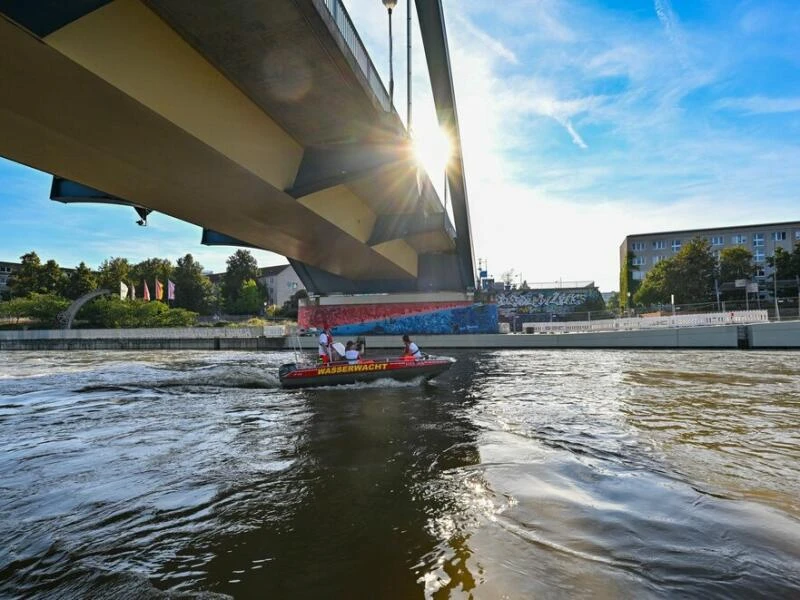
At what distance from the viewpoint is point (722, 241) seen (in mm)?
78188

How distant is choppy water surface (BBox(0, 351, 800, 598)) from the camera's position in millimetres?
3680

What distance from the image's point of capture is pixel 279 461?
700 cm

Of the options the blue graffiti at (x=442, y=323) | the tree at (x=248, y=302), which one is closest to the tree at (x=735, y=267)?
the blue graffiti at (x=442, y=323)

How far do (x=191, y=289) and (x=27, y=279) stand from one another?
23621 mm

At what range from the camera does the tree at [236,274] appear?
292 ft

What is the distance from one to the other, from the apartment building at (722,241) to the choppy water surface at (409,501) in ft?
251

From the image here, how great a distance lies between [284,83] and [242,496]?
9.10 m

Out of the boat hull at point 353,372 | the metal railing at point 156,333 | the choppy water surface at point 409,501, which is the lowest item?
the choppy water surface at point 409,501

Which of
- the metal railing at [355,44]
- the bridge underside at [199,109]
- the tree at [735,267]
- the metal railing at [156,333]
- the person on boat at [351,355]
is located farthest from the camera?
the tree at [735,267]

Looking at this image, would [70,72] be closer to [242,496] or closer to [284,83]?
[284,83]

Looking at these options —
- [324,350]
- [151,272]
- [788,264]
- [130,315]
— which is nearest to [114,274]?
[151,272]

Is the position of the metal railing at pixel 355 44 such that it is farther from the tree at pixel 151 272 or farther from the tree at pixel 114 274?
the tree at pixel 151 272

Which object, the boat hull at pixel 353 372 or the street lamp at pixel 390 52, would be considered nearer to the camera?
the street lamp at pixel 390 52

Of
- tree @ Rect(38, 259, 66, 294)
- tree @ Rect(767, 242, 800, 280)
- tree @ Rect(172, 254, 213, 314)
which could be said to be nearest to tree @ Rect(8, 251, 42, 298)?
tree @ Rect(38, 259, 66, 294)
